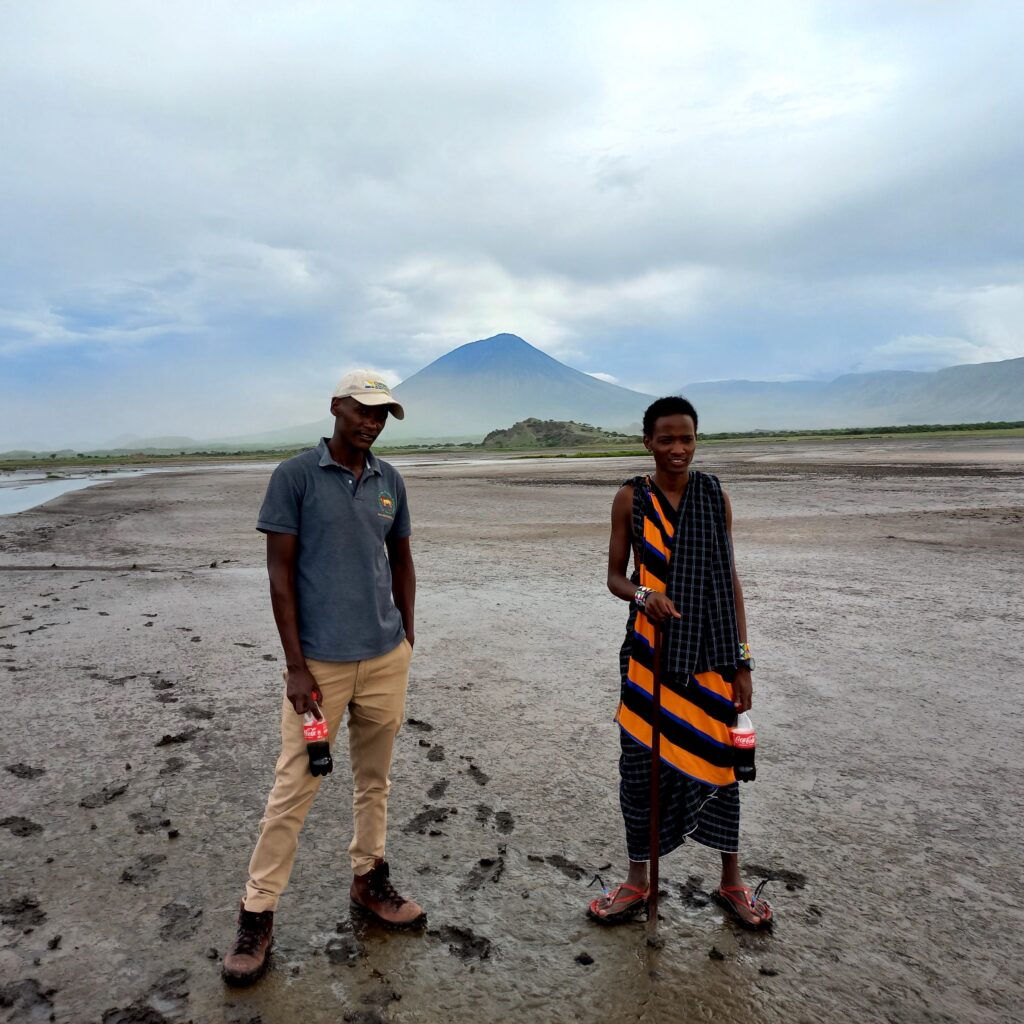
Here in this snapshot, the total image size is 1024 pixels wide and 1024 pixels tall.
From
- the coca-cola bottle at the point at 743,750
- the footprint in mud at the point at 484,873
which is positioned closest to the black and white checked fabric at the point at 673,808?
the coca-cola bottle at the point at 743,750

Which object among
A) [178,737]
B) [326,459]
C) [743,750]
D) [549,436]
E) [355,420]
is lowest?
[178,737]

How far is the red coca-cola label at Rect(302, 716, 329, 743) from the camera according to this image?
2.85 m

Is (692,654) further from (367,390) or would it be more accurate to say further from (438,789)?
(438,789)

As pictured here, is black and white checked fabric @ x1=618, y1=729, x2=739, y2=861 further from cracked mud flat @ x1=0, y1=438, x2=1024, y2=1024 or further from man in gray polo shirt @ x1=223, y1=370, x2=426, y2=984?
man in gray polo shirt @ x1=223, y1=370, x2=426, y2=984

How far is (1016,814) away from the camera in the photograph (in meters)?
3.89

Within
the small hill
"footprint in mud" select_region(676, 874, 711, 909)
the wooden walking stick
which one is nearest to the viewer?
the wooden walking stick

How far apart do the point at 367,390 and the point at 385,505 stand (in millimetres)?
468

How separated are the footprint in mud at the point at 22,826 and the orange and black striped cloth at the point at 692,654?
306 centimetres

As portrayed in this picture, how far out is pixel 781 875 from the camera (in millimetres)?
3404

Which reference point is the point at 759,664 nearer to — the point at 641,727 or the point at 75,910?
the point at 641,727

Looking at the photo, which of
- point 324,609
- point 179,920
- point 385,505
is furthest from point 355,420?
point 179,920

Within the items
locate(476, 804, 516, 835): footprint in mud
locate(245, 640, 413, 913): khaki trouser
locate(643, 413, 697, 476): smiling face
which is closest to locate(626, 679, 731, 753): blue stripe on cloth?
locate(643, 413, 697, 476): smiling face

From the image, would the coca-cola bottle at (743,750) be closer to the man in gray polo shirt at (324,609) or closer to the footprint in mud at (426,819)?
the man in gray polo shirt at (324,609)

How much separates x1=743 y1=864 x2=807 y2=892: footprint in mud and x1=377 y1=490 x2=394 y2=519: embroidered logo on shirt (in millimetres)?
2282
